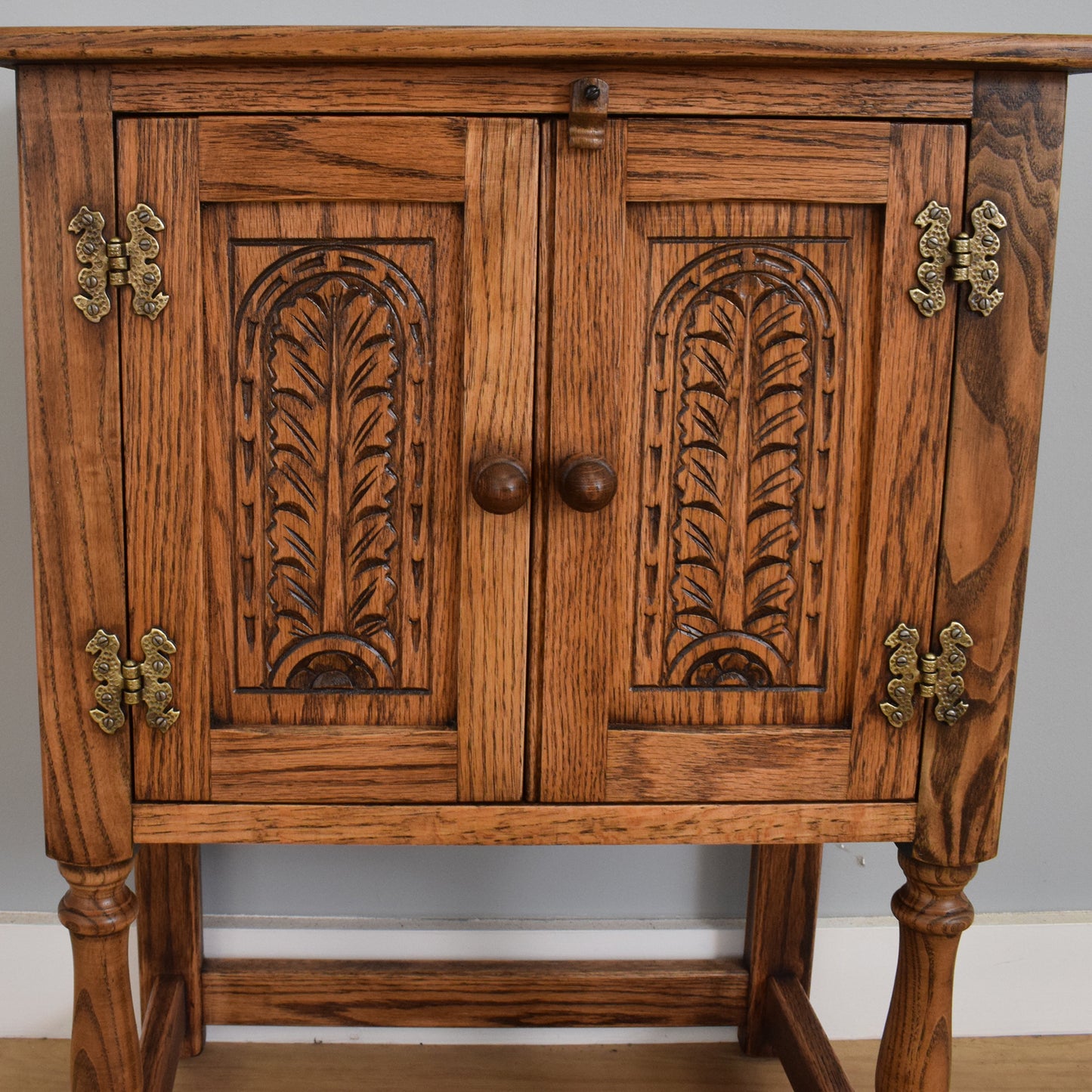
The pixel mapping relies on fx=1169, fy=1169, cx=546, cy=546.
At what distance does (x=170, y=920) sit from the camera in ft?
4.39

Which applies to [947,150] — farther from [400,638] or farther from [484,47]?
[400,638]

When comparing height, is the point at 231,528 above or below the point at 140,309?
below

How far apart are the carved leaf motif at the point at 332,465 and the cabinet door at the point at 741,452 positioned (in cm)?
13

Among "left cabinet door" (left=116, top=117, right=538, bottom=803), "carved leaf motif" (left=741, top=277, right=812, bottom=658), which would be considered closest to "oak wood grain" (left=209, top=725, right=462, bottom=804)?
"left cabinet door" (left=116, top=117, right=538, bottom=803)

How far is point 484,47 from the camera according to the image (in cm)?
81

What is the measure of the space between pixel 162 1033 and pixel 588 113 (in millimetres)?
1023

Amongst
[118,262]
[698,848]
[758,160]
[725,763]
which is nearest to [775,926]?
[698,848]

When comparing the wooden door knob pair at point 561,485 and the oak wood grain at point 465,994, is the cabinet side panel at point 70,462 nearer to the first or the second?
the wooden door knob pair at point 561,485

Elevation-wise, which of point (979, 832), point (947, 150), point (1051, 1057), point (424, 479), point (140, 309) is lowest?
point (1051, 1057)

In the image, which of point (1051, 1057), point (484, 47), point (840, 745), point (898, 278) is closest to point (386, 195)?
point (484, 47)

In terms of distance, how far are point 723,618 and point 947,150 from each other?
1.26 feet

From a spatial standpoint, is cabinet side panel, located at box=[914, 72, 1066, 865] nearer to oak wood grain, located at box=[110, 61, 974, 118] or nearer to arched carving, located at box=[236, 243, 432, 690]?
oak wood grain, located at box=[110, 61, 974, 118]

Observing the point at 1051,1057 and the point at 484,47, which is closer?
the point at 484,47

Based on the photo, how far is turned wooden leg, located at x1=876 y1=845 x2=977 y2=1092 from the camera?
0.98 meters
